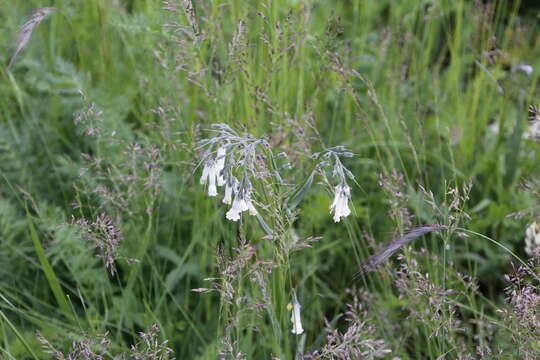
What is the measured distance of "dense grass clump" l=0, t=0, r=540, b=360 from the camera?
138 centimetres

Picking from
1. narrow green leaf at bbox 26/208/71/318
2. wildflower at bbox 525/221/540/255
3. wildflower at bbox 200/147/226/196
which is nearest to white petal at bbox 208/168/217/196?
wildflower at bbox 200/147/226/196

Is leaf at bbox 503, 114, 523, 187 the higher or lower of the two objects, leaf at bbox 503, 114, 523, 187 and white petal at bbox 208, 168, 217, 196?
the lower

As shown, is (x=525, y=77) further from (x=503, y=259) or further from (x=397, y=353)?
(x=397, y=353)

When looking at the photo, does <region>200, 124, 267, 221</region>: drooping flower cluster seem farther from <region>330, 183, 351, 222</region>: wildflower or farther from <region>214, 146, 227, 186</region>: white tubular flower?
<region>330, 183, 351, 222</region>: wildflower

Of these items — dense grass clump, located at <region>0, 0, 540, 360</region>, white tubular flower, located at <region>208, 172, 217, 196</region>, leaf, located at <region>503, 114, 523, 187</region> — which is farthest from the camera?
leaf, located at <region>503, 114, 523, 187</region>

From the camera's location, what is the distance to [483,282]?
6.56 feet

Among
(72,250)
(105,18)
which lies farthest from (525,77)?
(72,250)

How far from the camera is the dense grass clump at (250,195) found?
54.3 inches

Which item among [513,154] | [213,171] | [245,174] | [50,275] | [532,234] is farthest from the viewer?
[513,154]

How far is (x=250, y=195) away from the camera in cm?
127

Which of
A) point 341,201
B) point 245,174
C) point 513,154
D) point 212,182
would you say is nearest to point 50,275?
point 212,182

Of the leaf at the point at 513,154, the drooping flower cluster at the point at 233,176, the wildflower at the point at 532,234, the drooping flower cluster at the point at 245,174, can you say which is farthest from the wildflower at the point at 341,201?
the leaf at the point at 513,154

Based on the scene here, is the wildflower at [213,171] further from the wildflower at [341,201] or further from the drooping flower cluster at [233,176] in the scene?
the wildflower at [341,201]

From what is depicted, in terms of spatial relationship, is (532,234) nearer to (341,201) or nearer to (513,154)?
(513,154)
